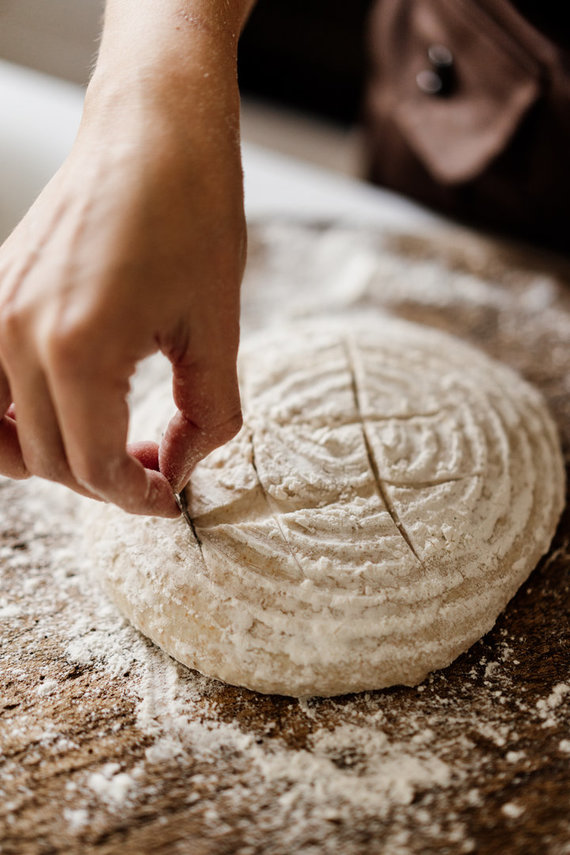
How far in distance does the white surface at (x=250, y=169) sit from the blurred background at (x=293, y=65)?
0.53 feet

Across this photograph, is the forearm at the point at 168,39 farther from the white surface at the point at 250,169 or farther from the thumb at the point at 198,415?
the white surface at the point at 250,169

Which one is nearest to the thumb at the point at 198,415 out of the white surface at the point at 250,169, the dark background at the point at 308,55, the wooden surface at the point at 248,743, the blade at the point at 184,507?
the blade at the point at 184,507

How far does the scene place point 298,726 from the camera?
1128mm

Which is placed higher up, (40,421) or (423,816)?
(40,421)

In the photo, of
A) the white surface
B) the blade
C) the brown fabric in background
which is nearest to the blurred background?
the white surface

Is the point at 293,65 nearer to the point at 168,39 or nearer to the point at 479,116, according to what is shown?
the point at 479,116

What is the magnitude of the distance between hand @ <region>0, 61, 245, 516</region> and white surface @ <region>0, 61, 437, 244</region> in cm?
131

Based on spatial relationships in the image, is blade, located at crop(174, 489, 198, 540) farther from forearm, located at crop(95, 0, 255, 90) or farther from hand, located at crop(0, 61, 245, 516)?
forearm, located at crop(95, 0, 255, 90)

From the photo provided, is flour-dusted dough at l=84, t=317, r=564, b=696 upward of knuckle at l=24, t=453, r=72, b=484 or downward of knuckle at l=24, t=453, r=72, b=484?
downward

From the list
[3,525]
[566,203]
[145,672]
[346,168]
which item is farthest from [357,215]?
[145,672]

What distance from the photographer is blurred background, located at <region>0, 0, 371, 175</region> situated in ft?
9.43

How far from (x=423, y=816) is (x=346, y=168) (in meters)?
3.13

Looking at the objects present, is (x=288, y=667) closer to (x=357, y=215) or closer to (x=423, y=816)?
(x=423, y=816)

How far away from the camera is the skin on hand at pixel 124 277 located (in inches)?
33.4
